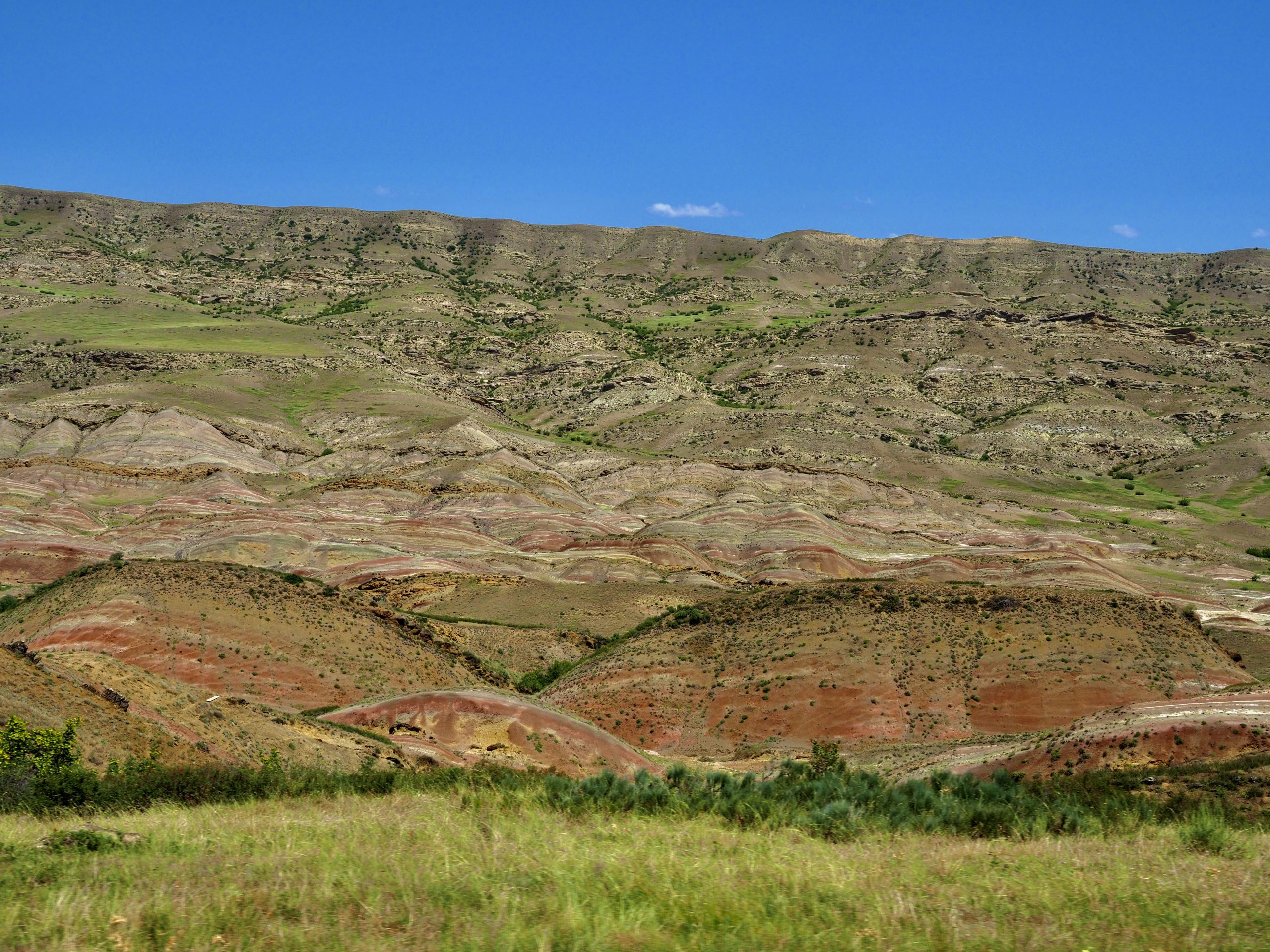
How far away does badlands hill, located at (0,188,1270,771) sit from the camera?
33969 millimetres

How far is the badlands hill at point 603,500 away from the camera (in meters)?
34.0

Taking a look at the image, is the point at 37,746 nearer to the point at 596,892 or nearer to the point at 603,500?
the point at 596,892

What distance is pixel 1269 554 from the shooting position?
89.1 meters

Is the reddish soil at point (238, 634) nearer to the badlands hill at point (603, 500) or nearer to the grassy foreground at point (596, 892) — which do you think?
the badlands hill at point (603, 500)

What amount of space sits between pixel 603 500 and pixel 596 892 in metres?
89.9

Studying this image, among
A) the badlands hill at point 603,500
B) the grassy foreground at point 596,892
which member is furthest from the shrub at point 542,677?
the grassy foreground at point 596,892

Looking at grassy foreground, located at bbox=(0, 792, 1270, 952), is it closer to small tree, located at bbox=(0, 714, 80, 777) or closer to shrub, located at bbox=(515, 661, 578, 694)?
small tree, located at bbox=(0, 714, 80, 777)

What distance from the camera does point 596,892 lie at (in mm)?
6797

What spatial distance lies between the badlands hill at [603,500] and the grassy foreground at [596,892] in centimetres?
1041

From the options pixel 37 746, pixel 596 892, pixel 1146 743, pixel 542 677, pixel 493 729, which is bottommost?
pixel 542 677

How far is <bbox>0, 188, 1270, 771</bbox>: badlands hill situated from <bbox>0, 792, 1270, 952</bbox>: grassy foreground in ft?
34.2

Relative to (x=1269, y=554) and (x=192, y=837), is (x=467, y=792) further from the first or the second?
(x=1269, y=554)

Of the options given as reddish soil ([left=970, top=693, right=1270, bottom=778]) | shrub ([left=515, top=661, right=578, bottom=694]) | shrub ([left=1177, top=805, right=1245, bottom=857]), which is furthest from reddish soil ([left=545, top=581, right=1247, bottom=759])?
shrub ([left=1177, top=805, right=1245, bottom=857])

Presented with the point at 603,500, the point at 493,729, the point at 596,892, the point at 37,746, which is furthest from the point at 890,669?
the point at 603,500
